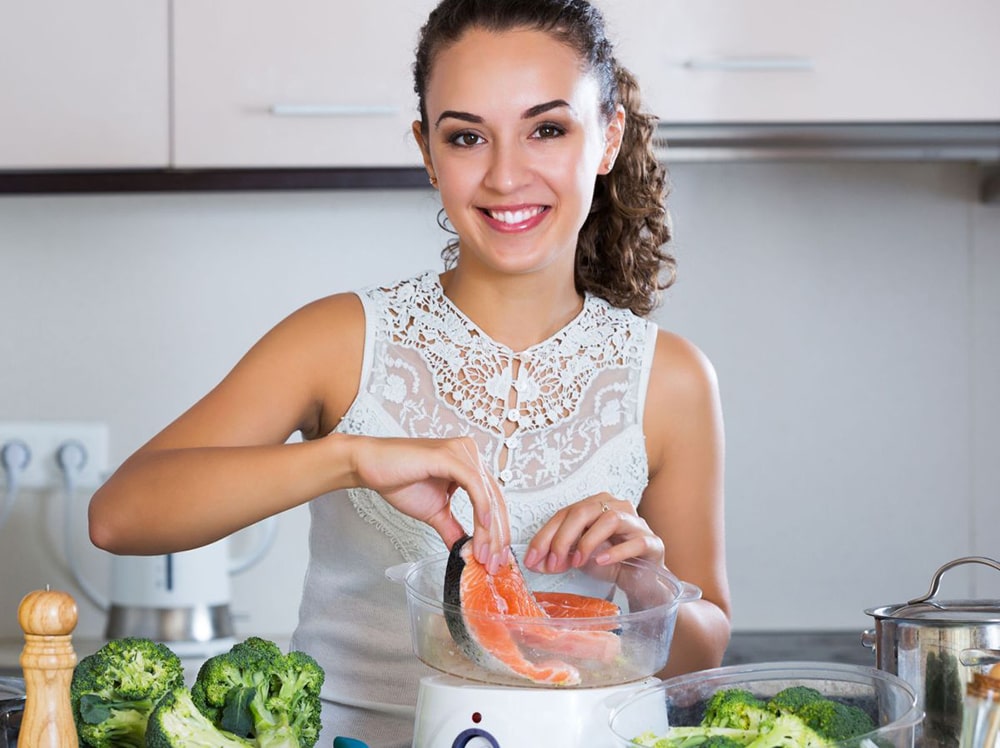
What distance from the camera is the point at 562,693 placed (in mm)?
758

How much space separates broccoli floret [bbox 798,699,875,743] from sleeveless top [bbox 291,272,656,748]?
636 mm

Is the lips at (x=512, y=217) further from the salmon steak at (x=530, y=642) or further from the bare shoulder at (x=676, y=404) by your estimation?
the salmon steak at (x=530, y=642)

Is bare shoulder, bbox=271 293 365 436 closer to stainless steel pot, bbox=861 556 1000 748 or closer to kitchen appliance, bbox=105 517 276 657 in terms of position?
kitchen appliance, bbox=105 517 276 657

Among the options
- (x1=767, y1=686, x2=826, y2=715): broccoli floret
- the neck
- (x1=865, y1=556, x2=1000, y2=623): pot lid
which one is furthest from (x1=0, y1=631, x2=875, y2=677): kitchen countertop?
(x1=767, y1=686, x2=826, y2=715): broccoli floret

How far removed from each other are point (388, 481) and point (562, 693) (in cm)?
26

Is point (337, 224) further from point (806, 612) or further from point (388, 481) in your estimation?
point (388, 481)

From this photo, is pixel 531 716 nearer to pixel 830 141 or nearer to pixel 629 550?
pixel 629 550

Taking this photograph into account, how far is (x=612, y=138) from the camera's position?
4.66 feet

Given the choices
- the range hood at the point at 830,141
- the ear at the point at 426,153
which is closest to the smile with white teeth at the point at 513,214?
the ear at the point at 426,153

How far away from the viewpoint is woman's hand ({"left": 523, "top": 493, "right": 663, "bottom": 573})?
95cm

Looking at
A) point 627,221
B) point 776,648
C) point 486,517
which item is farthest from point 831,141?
point 486,517

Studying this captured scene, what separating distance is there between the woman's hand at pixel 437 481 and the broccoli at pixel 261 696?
166 mm

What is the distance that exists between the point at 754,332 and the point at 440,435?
3.44ft

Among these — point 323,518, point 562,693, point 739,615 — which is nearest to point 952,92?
point 739,615
